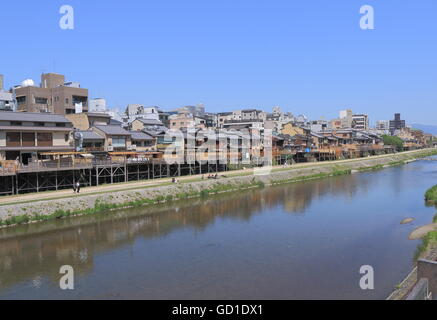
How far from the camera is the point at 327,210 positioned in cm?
3522

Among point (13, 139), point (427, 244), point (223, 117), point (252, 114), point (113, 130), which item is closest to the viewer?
point (427, 244)

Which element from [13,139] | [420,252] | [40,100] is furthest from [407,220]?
[40,100]

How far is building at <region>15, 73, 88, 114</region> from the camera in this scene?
60.2m

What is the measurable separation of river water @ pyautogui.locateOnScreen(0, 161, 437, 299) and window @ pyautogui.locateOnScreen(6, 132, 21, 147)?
42.1 ft

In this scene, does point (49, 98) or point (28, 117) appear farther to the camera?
point (49, 98)

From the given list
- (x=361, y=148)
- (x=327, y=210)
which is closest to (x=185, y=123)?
(x=361, y=148)

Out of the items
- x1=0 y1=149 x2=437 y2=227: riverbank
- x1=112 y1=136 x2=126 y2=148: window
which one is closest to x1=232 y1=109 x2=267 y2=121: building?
x1=0 y1=149 x2=437 y2=227: riverbank

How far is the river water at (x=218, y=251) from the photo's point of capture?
17141 millimetres

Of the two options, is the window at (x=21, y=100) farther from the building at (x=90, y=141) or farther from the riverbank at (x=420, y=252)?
the riverbank at (x=420, y=252)

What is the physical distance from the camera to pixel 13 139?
3750 cm

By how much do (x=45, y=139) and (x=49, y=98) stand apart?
24777mm

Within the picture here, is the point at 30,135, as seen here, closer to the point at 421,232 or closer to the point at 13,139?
the point at 13,139

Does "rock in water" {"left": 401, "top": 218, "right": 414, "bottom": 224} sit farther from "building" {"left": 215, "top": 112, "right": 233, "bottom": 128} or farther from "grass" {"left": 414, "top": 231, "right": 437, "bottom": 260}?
"building" {"left": 215, "top": 112, "right": 233, "bottom": 128}
